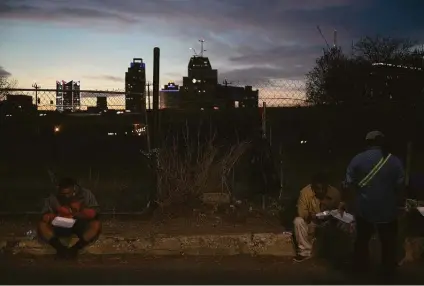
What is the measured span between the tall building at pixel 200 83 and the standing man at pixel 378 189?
19.7 ft

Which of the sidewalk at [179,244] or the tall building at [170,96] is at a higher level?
the tall building at [170,96]

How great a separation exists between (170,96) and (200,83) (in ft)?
14.8

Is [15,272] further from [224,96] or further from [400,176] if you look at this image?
[224,96]

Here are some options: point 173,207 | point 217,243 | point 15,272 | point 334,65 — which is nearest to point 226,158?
point 173,207

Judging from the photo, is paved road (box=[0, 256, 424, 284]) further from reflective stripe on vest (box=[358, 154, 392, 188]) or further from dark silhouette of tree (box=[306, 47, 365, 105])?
dark silhouette of tree (box=[306, 47, 365, 105])

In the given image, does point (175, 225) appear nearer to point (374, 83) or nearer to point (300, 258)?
point (300, 258)

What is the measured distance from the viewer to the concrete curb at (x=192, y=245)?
716cm

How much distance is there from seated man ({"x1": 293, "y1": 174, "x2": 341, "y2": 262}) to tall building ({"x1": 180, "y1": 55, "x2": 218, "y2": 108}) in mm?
5239

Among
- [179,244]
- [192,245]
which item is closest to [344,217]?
[192,245]

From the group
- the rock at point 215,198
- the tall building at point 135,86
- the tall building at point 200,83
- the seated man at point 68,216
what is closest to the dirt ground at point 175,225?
the rock at point 215,198

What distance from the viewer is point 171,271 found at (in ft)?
20.9

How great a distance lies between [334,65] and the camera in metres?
17.4

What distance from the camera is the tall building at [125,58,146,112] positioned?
9.02m

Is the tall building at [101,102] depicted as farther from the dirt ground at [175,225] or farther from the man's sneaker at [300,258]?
the man's sneaker at [300,258]
